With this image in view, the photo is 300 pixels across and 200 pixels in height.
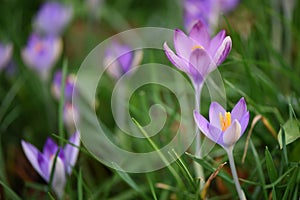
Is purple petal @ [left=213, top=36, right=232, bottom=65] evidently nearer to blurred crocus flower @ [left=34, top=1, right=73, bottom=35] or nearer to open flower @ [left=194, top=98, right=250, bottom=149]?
open flower @ [left=194, top=98, right=250, bottom=149]

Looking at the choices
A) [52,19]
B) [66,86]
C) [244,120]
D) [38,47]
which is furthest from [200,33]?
[52,19]

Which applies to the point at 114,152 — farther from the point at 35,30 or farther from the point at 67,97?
the point at 35,30

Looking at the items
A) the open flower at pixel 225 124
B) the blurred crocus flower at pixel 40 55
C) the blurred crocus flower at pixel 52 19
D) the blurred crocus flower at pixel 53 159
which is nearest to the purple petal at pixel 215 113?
the open flower at pixel 225 124

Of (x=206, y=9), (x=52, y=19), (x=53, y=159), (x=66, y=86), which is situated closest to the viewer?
(x=53, y=159)

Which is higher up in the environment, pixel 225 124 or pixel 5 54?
pixel 5 54

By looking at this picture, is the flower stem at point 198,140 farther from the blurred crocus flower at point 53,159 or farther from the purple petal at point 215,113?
the blurred crocus flower at point 53,159

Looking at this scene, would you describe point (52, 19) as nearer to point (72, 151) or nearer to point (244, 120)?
point (72, 151)

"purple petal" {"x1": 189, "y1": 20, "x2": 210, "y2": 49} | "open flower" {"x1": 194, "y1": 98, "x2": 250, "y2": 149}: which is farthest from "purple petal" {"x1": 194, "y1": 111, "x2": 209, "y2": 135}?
"purple petal" {"x1": 189, "y1": 20, "x2": 210, "y2": 49}
